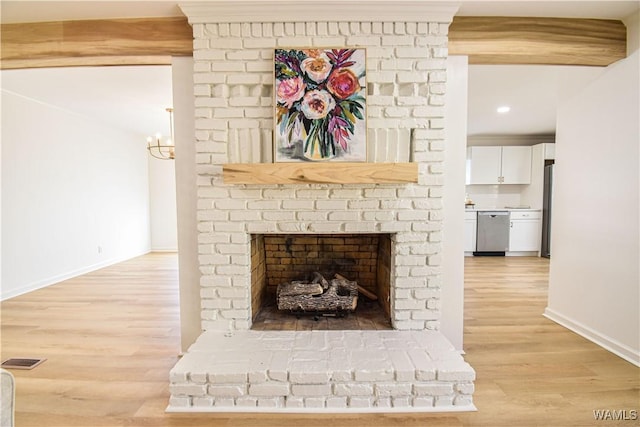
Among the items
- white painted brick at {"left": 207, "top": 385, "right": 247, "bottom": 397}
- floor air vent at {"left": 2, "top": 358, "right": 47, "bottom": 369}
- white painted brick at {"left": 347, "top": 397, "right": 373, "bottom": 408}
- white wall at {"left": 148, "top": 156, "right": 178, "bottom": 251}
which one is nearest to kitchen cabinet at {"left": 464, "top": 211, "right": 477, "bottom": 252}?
white painted brick at {"left": 347, "top": 397, "right": 373, "bottom": 408}

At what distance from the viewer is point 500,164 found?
236 inches

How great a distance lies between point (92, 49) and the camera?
85.8 inches

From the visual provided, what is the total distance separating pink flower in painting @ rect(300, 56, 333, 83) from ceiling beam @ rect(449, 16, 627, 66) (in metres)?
0.89

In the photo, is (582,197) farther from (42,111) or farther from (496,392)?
(42,111)

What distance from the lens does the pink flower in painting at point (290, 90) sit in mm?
1985

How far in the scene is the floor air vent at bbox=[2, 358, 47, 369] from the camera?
210cm

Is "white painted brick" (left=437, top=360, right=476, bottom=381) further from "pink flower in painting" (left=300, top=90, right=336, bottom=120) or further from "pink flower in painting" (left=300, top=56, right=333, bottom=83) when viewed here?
"pink flower in painting" (left=300, top=56, right=333, bottom=83)

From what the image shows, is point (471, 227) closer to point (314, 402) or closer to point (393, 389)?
point (393, 389)

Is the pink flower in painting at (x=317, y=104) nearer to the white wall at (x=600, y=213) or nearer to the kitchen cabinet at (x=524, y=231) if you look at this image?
the white wall at (x=600, y=213)

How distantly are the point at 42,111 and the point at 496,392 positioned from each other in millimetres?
5573

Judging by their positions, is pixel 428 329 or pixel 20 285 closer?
pixel 428 329

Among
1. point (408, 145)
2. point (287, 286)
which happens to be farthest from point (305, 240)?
point (408, 145)

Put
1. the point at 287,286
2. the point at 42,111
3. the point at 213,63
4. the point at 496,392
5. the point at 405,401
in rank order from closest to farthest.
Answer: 1. the point at 405,401
2. the point at 496,392
3. the point at 213,63
4. the point at 287,286
5. the point at 42,111

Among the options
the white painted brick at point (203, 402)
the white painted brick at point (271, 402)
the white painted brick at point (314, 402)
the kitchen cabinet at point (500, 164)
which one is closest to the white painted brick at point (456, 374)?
the white painted brick at point (314, 402)
